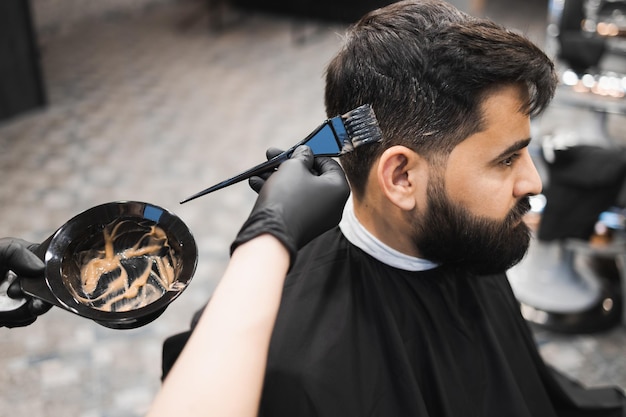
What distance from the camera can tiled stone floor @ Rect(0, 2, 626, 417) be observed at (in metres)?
2.39

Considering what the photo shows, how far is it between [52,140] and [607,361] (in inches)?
137

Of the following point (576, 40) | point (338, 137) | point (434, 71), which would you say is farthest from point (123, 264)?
point (576, 40)

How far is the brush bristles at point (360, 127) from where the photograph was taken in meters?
1.13

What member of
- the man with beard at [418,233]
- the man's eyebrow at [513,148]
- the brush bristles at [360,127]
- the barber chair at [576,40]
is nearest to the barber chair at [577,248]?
the barber chair at [576,40]

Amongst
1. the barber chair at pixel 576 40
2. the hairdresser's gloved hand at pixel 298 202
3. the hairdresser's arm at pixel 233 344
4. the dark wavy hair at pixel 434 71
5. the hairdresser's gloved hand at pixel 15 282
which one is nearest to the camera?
the hairdresser's arm at pixel 233 344

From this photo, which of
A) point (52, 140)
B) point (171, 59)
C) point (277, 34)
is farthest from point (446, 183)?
point (277, 34)

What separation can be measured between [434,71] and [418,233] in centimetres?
33

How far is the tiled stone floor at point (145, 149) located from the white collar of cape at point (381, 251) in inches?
17.2

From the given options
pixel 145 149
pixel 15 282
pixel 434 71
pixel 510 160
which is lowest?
pixel 145 149

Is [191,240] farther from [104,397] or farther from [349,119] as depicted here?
[104,397]

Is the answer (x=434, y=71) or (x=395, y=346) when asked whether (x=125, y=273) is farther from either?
(x=434, y=71)

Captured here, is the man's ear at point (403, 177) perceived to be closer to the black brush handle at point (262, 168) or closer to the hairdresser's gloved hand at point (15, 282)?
the black brush handle at point (262, 168)

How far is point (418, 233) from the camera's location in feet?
4.29

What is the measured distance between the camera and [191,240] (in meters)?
1.08
